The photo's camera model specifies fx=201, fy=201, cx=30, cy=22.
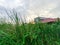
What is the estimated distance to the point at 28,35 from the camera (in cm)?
519

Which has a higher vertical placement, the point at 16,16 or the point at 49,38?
the point at 16,16

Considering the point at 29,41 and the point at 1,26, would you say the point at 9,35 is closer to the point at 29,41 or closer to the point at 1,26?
the point at 29,41

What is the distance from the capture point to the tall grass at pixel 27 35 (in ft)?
17.0

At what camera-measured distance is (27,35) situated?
516cm

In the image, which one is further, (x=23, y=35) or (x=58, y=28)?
(x=58, y=28)

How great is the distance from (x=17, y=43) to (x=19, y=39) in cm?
12

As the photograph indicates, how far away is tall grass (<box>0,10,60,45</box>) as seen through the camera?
5.20m

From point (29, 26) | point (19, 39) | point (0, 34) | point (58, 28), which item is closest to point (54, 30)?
point (58, 28)

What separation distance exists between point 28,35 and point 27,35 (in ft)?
0.12

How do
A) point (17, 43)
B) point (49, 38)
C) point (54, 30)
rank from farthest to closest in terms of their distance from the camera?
point (54, 30)
point (49, 38)
point (17, 43)

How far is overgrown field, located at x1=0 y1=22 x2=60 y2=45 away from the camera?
5.20 metres

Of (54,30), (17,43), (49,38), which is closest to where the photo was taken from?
(17,43)

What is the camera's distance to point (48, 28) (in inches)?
227

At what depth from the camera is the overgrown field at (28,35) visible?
17.0 feet
